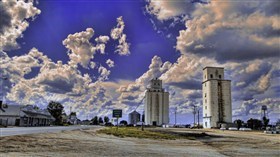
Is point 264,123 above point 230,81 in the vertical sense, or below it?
below

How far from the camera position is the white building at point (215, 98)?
5285 inches

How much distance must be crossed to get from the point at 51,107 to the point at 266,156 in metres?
132

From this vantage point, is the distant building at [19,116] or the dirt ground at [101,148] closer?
the dirt ground at [101,148]

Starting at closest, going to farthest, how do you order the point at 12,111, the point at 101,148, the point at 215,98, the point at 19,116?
1. the point at 101,148
2. the point at 19,116
3. the point at 12,111
4. the point at 215,98

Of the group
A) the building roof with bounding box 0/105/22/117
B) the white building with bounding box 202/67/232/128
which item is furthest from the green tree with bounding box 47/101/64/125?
the white building with bounding box 202/67/232/128

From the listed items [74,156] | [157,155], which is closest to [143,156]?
[157,155]

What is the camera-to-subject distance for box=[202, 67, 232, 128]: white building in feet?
440

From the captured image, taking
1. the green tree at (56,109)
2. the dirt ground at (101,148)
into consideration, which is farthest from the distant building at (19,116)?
the dirt ground at (101,148)

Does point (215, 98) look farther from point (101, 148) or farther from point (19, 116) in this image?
point (101, 148)

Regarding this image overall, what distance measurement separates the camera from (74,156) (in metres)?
16.6

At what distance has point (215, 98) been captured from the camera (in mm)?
136875

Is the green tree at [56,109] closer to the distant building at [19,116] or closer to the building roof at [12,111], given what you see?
the distant building at [19,116]

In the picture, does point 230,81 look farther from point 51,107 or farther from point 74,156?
point 74,156

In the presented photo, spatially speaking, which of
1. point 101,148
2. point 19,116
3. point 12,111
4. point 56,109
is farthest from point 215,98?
point 101,148
